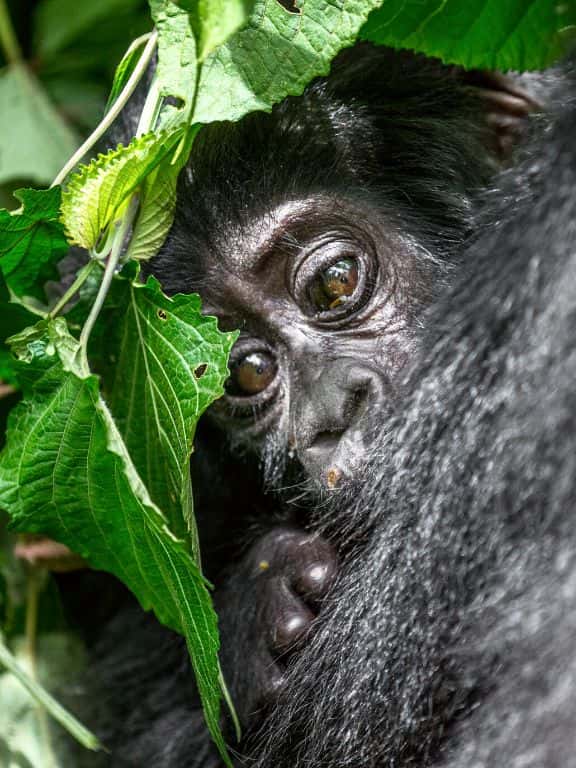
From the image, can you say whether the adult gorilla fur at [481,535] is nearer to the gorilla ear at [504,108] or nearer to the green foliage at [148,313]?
the green foliage at [148,313]

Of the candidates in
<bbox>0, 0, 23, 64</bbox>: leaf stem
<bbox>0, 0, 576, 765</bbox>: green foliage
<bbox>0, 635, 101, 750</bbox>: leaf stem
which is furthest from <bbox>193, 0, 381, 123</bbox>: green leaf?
<bbox>0, 0, 23, 64</bbox>: leaf stem

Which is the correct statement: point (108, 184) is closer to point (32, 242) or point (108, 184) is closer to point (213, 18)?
point (32, 242)

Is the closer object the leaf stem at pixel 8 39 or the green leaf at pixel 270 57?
the green leaf at pixel 270 57

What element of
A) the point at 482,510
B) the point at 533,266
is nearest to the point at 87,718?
the point at 482,510

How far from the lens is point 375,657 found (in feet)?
4.33

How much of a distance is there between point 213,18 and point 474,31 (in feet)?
1.46

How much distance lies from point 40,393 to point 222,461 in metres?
0.61

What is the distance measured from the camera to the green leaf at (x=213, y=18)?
1.01 metres

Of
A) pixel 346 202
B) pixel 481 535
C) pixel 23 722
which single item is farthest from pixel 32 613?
pixel 481 535

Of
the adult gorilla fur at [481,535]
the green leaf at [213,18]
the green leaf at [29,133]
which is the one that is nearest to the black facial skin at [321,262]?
the adult gorilla fur at [481,535]

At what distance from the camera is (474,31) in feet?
4.44

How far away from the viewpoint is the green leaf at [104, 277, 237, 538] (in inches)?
50.3

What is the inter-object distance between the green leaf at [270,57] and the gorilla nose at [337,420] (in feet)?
1.28

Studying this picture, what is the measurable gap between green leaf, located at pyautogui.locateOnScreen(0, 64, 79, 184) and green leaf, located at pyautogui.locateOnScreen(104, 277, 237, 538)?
844mm
